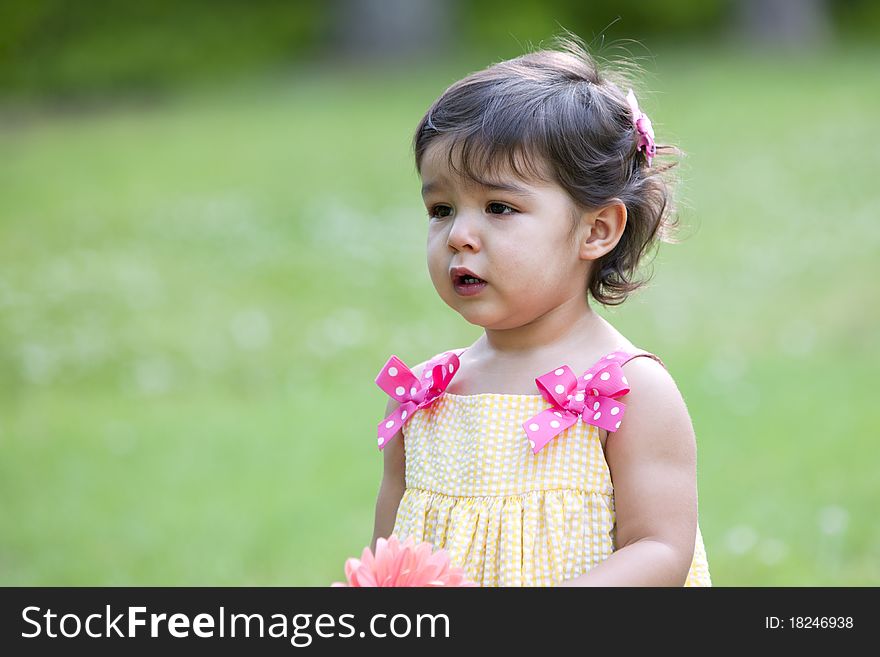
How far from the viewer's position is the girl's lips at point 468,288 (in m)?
2.38

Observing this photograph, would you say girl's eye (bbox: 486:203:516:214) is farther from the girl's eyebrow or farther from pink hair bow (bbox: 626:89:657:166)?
pink hair bow (bbox: 626:89:657:166)

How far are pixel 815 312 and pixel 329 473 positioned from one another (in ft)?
11.7

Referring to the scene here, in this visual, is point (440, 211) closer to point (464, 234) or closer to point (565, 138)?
point (464, 234)

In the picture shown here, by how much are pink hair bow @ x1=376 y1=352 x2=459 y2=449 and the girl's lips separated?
0.21 meters

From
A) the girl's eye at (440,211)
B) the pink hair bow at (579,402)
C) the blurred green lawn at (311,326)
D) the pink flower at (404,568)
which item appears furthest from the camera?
the blurred green lawn at (311,326)

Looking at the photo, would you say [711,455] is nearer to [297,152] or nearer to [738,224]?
[738,224]

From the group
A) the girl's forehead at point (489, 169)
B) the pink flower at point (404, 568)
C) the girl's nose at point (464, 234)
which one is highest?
the girl's forehead at point (489, 169)

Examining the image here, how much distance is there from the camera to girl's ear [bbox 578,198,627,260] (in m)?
2.47

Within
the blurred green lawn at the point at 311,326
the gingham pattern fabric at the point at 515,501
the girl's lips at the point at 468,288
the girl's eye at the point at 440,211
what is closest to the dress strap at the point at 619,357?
the gingham pattern fabric at the point at 515,501

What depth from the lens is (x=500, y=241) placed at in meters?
2.36

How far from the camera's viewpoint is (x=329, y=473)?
5855 mm

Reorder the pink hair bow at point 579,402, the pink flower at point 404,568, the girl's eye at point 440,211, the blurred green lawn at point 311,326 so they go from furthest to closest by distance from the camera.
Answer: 1. the blurred green lawn at point 311,326
2. the girl's eye at point 440,211
3. the pink hair bow at point 579,402
4. the pink flower at point 404,568

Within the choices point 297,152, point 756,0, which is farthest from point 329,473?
point 756,0

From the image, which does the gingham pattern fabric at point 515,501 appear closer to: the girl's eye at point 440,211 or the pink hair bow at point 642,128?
the girl's eye at point 440,211
